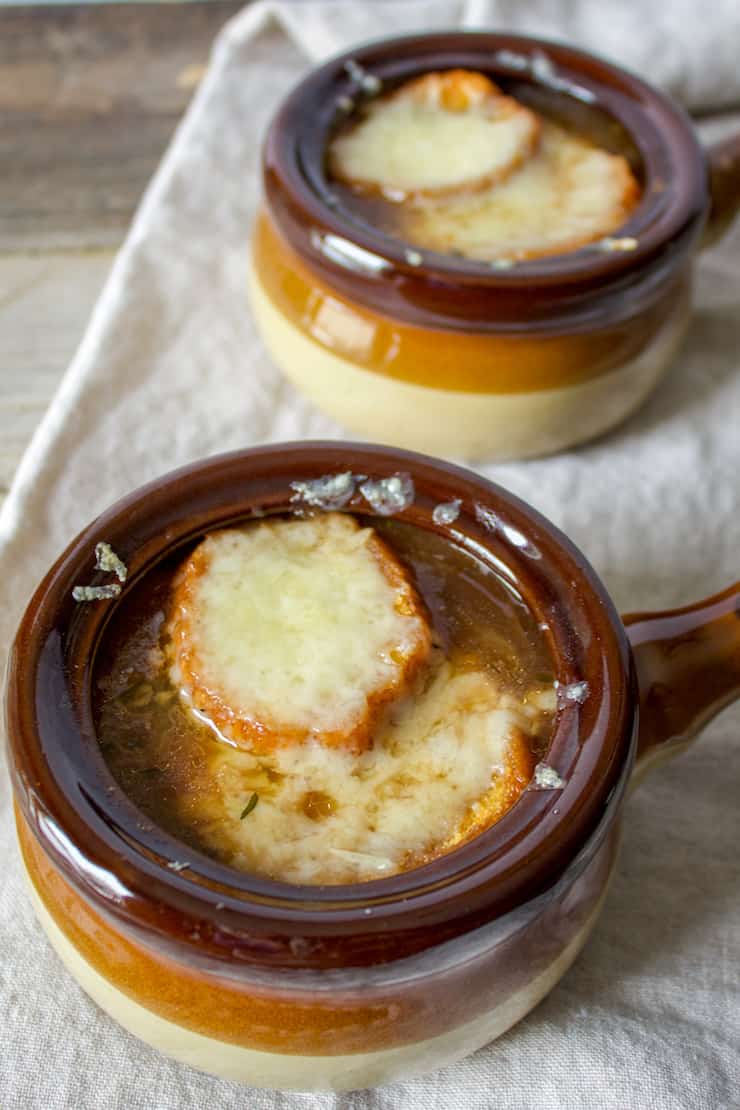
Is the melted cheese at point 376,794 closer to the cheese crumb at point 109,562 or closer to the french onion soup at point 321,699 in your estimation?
the french onion soup at point 321,699

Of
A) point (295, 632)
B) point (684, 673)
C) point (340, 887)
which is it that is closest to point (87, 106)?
point (295, 632)

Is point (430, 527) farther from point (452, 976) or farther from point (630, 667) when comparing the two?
point (452, 976)

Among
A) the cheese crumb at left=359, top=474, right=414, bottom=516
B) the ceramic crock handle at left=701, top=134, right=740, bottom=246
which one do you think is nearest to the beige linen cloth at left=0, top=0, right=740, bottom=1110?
the ceramic crock handle at left=701, top=134, right=740, bottom=246

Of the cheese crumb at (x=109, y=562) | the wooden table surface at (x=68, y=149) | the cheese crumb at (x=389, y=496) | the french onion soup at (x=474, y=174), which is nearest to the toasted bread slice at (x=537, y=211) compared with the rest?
the french onion soup at (x=474, y=174)

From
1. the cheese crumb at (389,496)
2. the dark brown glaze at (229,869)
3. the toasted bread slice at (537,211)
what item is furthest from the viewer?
the toasted bread slice at (537,211)

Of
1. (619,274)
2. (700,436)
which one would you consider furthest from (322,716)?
(700,436)

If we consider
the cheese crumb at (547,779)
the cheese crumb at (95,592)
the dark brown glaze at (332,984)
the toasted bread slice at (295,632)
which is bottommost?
the dark brown glaze at (332,984)

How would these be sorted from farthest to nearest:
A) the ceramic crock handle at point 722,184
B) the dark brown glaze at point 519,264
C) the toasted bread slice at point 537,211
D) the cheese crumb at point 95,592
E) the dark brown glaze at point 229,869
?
the ceramic crock handle at point 722,184, the toasted bread slice at point 537,211, the dark brown glaze at point 519,264, the cheese crumb at point 95,592, the dark brown glaze at point 229,869
